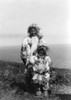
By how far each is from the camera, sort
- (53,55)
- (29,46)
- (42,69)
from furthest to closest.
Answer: (53,55), (29,46), (42,69)

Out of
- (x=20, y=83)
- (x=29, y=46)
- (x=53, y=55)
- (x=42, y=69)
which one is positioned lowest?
(x=20, y=83)

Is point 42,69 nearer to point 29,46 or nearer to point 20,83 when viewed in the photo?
point 29,46

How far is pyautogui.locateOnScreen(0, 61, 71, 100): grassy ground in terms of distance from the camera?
349 inches

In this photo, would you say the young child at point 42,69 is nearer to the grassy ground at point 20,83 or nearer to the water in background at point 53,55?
the grassy ground at point 20,83

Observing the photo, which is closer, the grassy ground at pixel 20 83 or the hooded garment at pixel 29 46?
the grassy ground at pixel 20 83

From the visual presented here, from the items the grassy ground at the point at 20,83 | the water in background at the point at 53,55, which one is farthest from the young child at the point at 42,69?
the water in background at the point at 53,55

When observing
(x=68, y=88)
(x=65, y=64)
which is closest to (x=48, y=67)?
(x=68, y=88)

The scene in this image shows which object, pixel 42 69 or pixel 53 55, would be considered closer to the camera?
pixel 42 69

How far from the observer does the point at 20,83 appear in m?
10.1

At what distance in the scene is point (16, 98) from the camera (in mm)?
8734

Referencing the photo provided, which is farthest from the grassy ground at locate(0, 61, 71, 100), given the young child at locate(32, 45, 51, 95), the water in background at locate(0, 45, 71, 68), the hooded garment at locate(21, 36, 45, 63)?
the water in background at locate(0, 45, 71, 68)

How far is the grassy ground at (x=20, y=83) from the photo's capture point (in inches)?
349

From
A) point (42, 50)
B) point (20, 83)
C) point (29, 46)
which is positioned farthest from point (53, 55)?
point (42, 50)

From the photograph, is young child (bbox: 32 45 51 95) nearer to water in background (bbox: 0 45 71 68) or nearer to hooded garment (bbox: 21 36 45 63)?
hooded garment (bbox: 21 36 45 63)
